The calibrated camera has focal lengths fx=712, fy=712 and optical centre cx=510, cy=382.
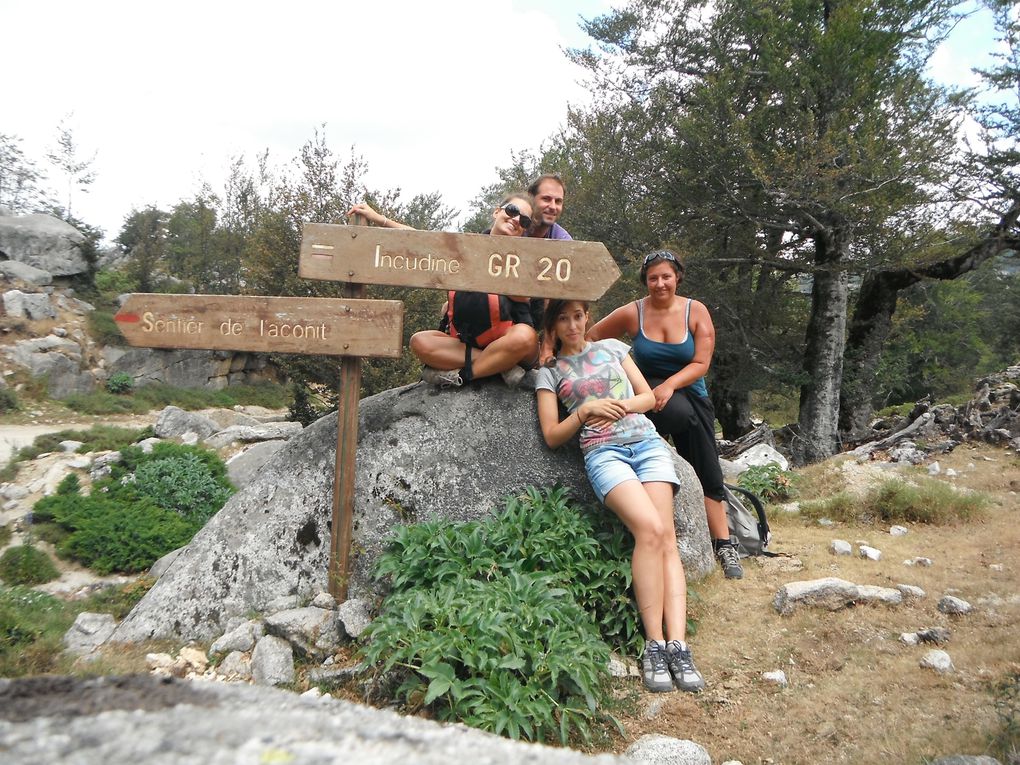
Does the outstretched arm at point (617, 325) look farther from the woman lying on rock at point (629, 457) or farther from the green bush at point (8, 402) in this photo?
the green bush at point (8, 402)

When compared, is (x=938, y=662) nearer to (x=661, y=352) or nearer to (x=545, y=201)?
(x=661, y=352)

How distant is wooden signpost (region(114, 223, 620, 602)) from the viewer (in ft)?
13.4

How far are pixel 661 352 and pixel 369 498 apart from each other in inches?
82.3

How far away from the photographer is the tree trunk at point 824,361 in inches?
473

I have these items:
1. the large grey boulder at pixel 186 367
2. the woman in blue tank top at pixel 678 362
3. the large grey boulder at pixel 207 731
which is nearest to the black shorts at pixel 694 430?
the woman in blue tank top at pixel 678 362

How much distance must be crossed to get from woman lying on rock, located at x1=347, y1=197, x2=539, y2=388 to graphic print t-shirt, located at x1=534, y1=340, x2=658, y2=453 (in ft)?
1.05

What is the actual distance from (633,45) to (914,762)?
46.8 feet

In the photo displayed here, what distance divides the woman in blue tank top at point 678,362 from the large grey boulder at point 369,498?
0.75 feet

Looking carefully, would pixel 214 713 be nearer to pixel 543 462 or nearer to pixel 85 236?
pixel 543 462

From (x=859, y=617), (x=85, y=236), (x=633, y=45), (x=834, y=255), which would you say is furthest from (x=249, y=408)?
(x=859, y=617)

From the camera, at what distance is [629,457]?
13.1 ft

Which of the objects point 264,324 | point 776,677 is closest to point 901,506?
point 776,677

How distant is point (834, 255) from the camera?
38.3ft

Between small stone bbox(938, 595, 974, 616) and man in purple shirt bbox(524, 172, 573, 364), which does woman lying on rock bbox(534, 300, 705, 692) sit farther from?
small stone bbox(938, 595, 974, 616)
